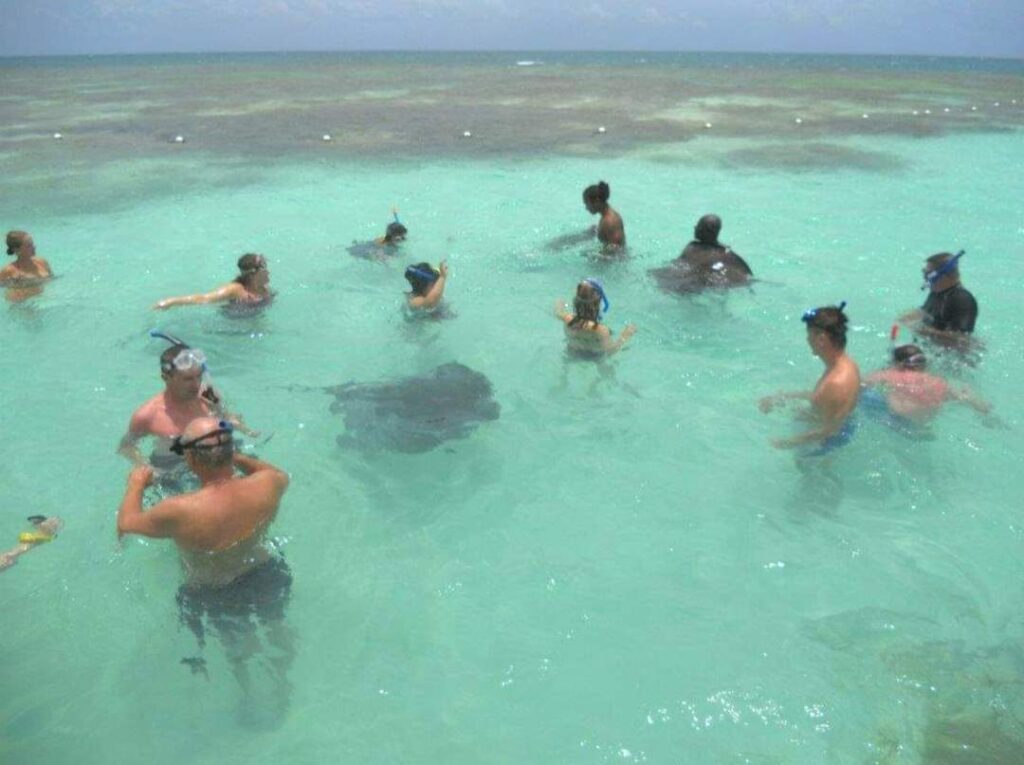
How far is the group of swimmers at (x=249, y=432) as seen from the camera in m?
3.52

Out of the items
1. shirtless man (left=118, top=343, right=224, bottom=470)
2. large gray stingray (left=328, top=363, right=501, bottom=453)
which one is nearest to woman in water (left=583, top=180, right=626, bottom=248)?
large gray stingray (left=328, top=363, right=501, bottom=453)

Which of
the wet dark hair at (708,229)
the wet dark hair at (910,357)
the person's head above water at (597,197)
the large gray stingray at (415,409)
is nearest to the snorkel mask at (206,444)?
the large gray stingray at (415,409)

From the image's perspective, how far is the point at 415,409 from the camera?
6.15m

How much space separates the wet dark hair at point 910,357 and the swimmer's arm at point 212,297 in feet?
21.0

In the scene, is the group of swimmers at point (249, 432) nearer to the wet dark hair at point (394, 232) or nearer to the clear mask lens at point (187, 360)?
the clear mask lens at point (187, 360)

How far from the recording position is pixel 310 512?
5.10m

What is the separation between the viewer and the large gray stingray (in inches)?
229

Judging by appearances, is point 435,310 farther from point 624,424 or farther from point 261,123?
point 261,123

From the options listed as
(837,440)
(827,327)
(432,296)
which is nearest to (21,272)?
(432,296)

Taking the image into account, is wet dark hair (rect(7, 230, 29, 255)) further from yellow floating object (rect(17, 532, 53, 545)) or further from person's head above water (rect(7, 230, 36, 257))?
yellow floating object (rect(17, 532, 53, 545))

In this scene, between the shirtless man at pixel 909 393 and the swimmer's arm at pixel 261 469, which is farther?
the shirtless man at pixel 909 393

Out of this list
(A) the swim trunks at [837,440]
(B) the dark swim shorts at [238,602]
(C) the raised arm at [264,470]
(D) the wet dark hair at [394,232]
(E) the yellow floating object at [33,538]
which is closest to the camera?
(C) the raised arm at [264,470]

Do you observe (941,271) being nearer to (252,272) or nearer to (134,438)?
(134,438)

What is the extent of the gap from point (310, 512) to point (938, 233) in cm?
1070
